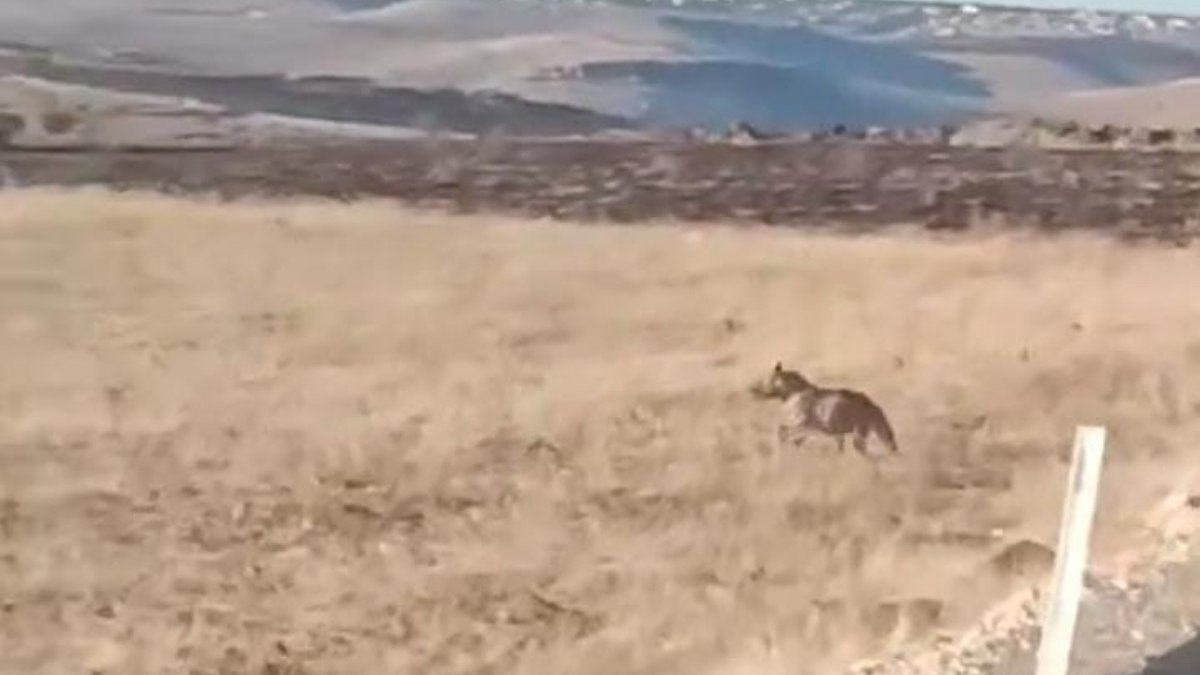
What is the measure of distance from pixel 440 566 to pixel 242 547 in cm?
56

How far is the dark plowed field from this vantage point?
673 centimetres

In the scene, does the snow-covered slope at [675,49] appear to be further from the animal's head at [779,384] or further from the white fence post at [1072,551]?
the white fence post at [1072,551]

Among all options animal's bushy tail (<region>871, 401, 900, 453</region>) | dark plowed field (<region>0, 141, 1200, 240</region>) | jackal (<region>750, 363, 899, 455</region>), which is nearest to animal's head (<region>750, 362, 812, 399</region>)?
jackal (<region>750, 363, 899, 455</region>)

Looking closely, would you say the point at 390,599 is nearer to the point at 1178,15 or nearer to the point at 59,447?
the point at 59,447

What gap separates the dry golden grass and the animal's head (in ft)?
0.18

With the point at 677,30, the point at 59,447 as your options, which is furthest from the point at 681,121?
the point at 59,447

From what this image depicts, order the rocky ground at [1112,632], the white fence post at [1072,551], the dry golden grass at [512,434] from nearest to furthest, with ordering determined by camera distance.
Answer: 1. the white fence post at [1072,551]
2. the rocky ground at [1112,632]
3. the dry golden grass at [512,434]

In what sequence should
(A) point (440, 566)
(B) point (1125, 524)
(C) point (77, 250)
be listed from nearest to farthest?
(C) point (77, 250) → (A) point (440, 566) → (B) point (1125, 524)

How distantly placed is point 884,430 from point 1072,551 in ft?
11.1

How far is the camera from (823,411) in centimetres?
754

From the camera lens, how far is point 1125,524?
747cm

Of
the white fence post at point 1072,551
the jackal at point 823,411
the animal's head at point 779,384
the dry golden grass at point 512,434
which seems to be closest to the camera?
the white fence post at point 1072,551

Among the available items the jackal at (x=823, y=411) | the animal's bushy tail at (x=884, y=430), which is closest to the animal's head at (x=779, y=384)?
the jackal at (x=823, y=411)

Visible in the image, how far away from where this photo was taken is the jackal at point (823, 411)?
748 cm
